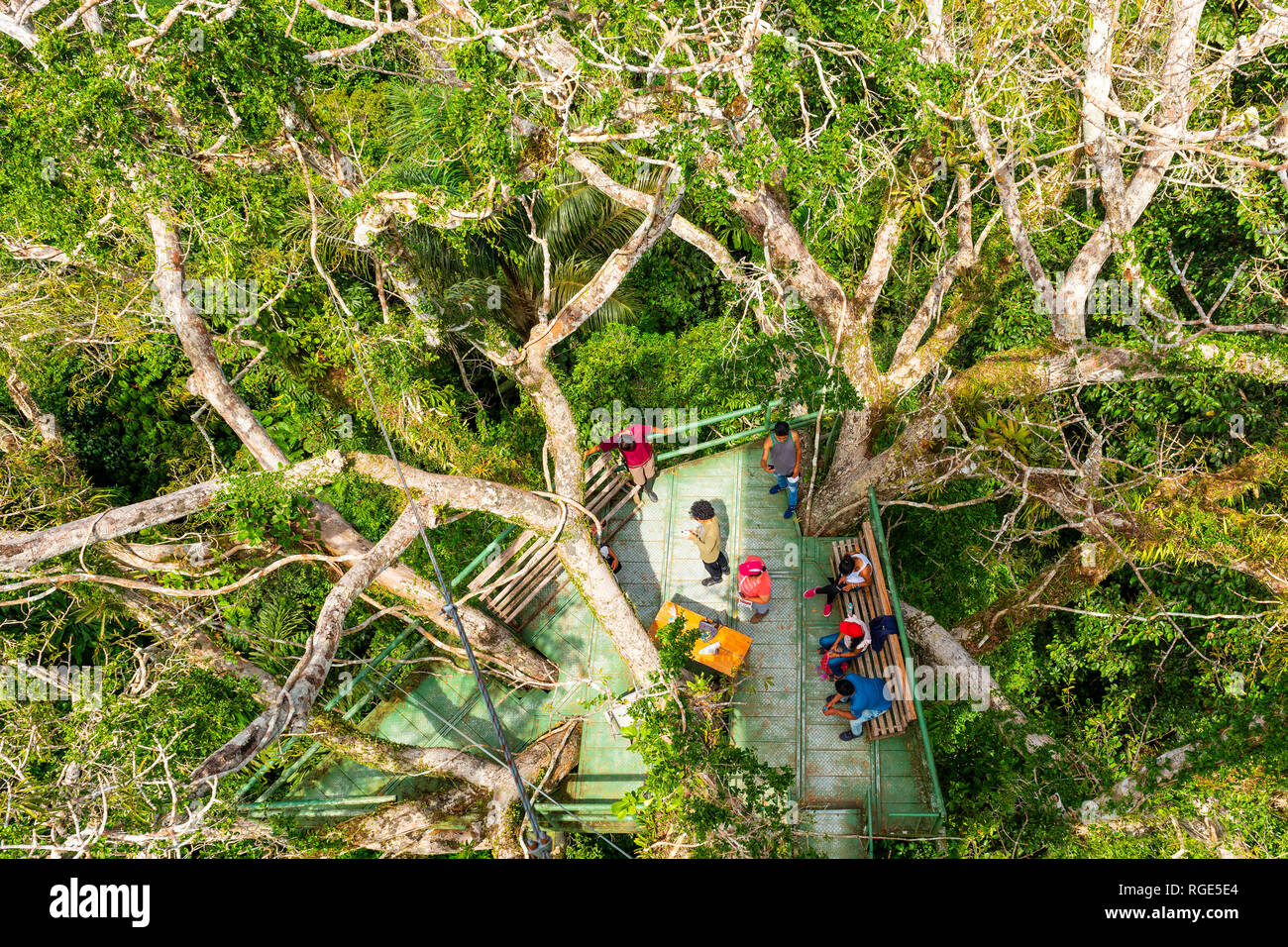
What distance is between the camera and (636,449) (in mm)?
10672

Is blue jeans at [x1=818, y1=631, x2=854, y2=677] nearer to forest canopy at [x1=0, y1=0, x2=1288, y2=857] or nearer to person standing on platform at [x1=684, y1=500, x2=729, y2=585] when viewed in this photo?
forest canopy at [x1=0, y1=0, x2=1288, y2=857]

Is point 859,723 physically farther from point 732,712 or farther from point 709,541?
point 709,541

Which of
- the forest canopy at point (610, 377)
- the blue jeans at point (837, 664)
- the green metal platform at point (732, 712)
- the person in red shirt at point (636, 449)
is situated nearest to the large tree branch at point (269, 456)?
the forest canopy at point (610, 377)

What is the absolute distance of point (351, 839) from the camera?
897 cm

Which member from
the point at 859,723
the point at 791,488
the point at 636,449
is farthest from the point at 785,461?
the point at 859,723

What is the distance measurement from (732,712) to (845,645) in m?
1.50

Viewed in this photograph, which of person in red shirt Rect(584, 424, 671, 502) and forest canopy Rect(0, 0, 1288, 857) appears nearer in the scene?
forest canopy Rect(0, 0, 1288, 857)

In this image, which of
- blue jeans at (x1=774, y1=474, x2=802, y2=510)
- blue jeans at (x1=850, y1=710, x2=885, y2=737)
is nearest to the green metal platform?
blue jeans at (x1=850, y1=710, x2=885, y2=737)

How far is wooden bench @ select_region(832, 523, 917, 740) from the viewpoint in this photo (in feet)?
30.1

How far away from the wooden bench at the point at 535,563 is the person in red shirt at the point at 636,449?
247mm

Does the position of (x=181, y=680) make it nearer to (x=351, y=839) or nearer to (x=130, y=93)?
(x=351, y=839)

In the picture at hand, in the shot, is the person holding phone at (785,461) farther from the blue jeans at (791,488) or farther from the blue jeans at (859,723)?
the blue jeans at (859,723)

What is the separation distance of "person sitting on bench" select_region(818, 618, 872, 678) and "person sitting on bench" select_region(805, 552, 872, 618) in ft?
1.46

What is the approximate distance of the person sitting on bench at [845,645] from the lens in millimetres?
9328
